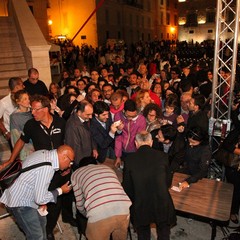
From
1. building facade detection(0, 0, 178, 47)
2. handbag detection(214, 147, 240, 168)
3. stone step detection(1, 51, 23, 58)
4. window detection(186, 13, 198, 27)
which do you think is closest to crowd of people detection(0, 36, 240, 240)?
handbag detection(214, 147, 240, 168)

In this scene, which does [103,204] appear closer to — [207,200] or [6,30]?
[207,200]

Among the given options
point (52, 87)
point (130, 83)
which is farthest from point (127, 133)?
point (130, 83)

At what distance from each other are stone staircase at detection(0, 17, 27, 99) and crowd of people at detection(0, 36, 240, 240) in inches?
103

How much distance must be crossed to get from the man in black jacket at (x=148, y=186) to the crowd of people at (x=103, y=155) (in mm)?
11

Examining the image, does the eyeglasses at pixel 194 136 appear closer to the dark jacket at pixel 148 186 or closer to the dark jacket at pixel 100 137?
the dark jacket at pixel 148 186

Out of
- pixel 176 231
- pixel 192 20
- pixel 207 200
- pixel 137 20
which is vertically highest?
pixel 192 20

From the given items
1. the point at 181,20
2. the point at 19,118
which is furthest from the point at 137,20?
the point at 19,118

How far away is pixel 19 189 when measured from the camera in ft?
10.3

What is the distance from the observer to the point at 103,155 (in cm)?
494

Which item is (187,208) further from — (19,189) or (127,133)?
(19,189)

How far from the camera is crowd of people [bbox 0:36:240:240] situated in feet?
10.2

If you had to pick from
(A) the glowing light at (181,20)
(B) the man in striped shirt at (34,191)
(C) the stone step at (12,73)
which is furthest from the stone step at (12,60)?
(A) the glowing light at (181,20)

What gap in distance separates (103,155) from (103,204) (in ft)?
6.71

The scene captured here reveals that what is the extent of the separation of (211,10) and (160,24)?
10.7 metres
